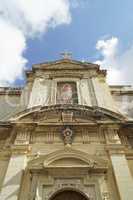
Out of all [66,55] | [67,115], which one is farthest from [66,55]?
[67,115]

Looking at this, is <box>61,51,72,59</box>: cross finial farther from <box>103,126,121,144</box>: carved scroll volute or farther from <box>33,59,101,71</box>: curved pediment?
<box>103,126,121,144</box>: carved scroll volute

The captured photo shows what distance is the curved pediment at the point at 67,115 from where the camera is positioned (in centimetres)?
1284

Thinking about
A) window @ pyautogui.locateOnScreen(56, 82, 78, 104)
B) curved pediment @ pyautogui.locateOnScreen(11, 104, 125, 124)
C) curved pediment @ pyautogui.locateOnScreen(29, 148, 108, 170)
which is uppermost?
window @ pyautogui.locateOnScreen(56, 82, 78, 104)

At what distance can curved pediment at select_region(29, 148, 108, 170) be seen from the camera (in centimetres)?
1048

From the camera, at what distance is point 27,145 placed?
37.9 ft

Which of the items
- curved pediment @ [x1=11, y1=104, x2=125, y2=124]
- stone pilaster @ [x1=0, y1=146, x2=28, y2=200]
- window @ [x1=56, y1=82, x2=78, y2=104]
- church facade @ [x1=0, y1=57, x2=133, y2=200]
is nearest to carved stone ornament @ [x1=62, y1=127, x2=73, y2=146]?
church facade @ [x1=0, y1=57, x2=133, y2=200]

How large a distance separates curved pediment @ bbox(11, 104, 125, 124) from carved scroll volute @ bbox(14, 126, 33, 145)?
436 millimetres

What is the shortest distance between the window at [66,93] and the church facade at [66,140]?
1.6 inches

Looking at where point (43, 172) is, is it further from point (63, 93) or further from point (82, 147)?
point (63, 93)

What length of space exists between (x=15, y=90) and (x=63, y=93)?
3.29m


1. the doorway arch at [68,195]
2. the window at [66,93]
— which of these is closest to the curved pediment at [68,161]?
the doorway arch at [68,195]

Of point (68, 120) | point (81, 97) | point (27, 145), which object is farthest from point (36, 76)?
point (27, 145)

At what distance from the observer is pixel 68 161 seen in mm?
10891

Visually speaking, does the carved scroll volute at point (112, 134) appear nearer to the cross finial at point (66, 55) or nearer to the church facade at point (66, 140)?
the church facade at point (66, 140)
